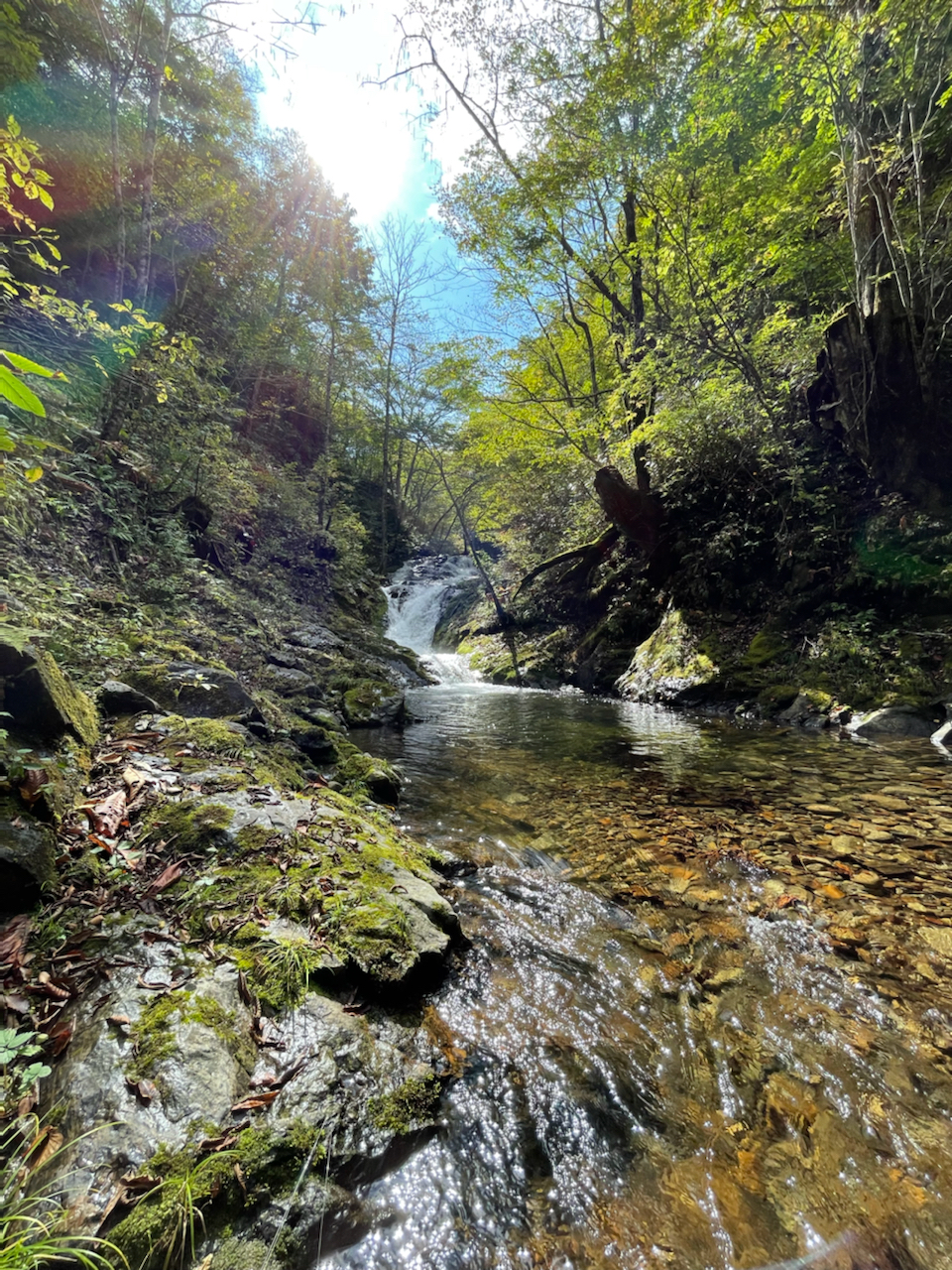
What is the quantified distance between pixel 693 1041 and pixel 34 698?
389cm

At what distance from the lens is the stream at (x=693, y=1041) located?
157 cm

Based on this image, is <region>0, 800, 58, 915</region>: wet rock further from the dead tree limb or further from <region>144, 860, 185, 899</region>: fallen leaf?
the dead tree limb

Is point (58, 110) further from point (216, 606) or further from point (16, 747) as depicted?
point (16, 747)

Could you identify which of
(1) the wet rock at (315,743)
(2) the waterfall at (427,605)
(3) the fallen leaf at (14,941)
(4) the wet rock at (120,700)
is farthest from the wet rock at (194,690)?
(2) the waterfall at (427,605)

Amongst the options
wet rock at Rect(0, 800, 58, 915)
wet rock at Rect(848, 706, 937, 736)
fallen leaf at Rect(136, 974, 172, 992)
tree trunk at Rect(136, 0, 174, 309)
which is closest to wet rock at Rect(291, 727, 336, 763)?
wet rock at Rect(0, 800, 58, 915)

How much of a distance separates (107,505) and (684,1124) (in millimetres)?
9523

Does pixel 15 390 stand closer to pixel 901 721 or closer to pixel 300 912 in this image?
pixel 300 912

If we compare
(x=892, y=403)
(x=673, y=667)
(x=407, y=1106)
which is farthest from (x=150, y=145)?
(x=673, y=667)

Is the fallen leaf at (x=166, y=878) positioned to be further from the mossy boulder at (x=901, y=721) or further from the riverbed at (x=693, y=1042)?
the mossy boulder at (x=901, y=721)

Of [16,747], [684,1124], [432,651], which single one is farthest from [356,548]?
[684,1124]

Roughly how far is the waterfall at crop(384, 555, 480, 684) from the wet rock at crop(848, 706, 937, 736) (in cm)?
1087

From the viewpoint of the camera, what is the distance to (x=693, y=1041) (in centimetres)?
231

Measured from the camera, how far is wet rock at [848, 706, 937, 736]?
23.1 ft

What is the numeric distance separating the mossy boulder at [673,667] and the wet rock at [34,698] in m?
9.96
